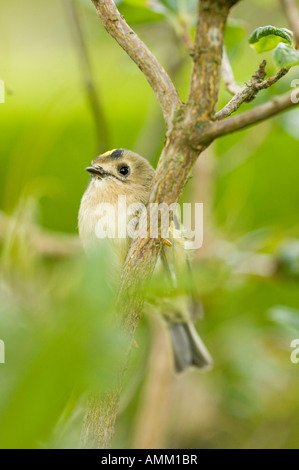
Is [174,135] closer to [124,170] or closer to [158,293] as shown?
[158,293]

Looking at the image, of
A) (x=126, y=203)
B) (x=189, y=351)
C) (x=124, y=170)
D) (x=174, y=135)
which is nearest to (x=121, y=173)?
(x=124, y=170)

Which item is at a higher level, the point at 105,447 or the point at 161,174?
the point at 161,174

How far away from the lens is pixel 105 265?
0.35 m

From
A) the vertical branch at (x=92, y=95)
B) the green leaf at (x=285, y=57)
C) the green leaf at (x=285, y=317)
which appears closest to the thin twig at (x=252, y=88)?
the green leaf at (x=285, y=57)

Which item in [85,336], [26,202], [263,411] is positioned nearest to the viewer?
[85,336]

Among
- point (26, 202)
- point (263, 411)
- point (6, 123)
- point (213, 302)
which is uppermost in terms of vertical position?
point (6, 123)

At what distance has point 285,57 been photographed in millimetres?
702

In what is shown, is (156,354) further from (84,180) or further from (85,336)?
(85,336)

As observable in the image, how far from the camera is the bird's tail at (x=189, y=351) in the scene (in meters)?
1.77

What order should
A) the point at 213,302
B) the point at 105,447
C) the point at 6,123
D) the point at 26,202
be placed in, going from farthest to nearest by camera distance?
the point at 6,123 < the point at 213,302 < the point at 26,202 < the point at 105,447

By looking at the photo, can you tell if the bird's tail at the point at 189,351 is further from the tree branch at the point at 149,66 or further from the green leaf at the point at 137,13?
the tree branch at the point at 149,66

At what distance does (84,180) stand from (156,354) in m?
1.19

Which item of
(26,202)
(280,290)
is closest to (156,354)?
(26,202)
